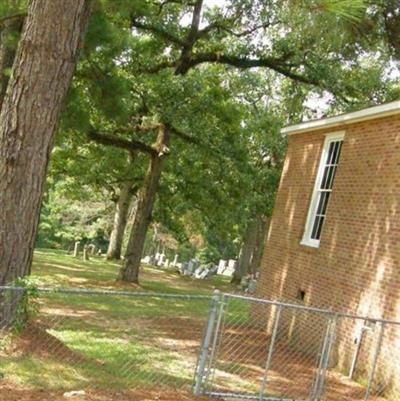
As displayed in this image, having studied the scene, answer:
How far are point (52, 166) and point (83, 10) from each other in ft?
60.9

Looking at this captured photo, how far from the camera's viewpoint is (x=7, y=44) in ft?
30.1

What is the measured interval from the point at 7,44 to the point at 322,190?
7.20 m

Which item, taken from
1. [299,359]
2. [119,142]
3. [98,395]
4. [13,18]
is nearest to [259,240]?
[119,142]

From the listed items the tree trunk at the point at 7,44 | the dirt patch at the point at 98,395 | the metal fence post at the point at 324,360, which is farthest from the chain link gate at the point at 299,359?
the tree trunk at the point at 7,44

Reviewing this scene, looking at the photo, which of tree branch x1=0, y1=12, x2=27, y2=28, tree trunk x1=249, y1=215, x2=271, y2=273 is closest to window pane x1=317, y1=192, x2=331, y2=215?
tree branch x1=0, y1=12, x2=27, y2=28

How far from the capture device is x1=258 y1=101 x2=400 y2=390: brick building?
10.3 m

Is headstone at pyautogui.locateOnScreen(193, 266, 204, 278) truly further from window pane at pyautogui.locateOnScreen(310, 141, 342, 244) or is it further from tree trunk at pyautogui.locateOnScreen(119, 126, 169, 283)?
window pane at pyautogui.locateOnScreen(310, 141, 342, 244)

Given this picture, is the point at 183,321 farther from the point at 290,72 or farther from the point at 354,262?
the point at 290,72

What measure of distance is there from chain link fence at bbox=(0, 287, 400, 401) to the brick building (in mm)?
310

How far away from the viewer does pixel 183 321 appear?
44.4 feet

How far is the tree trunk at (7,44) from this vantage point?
911cm

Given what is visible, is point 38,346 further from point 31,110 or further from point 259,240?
point 259,240

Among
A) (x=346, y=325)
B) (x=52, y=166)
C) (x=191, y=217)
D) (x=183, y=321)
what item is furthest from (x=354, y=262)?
(x=191, y=217)

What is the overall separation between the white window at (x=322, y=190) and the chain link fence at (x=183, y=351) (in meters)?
1.77
